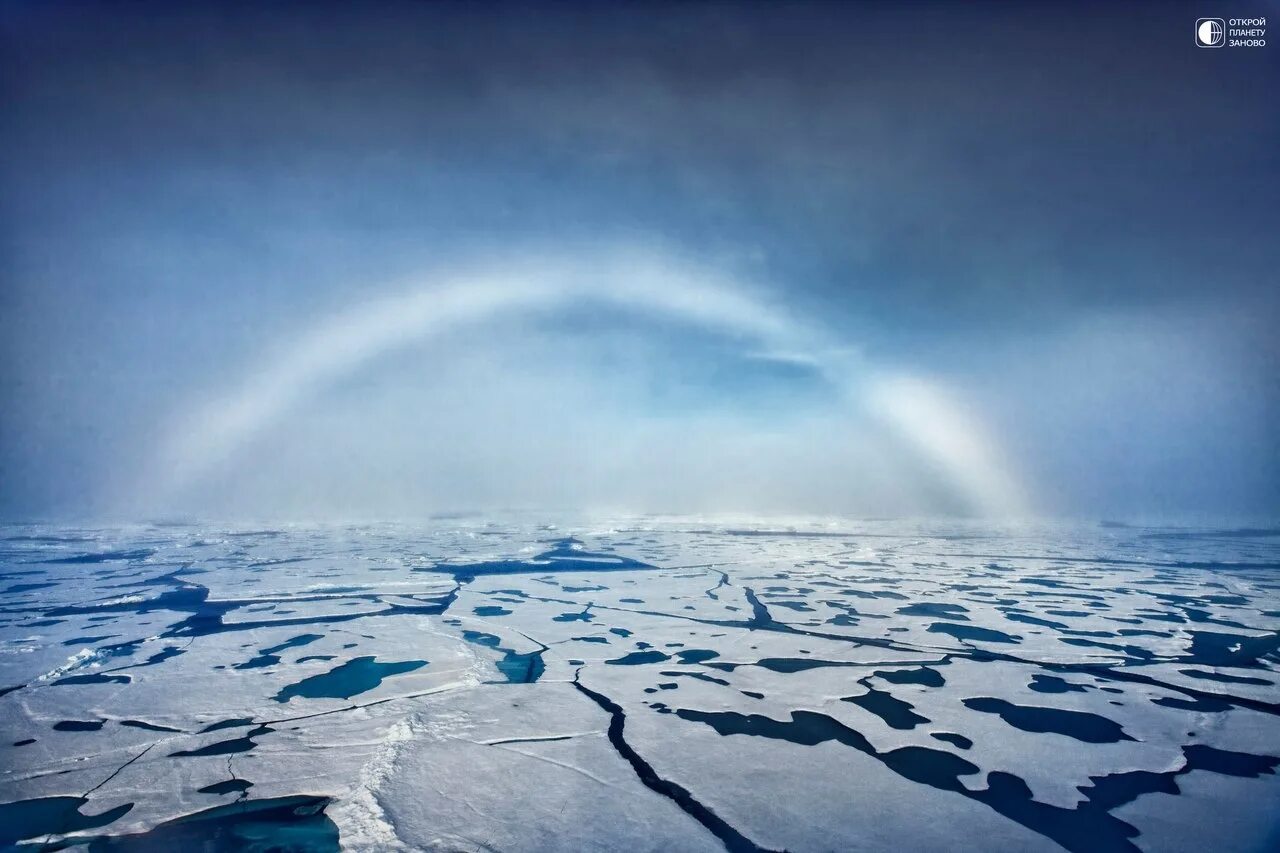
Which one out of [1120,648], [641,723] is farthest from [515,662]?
[1120,648]

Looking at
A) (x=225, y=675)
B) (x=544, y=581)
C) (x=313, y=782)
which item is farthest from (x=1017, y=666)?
(x=544, y=581)

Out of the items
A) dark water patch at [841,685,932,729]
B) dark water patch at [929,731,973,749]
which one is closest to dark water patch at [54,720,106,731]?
dark water patch at [841,685,932,729]

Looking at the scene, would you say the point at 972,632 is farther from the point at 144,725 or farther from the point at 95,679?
the point at 95,679

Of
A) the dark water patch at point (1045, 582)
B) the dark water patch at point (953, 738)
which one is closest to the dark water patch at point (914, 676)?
the dark water patch at point (953, 738)

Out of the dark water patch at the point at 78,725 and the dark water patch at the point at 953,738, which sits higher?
the dark water patch at the point at 953,738

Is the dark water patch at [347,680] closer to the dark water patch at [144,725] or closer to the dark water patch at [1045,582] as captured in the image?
the dark water patch at [144,725]

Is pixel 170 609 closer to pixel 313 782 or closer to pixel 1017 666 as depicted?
pixel 313 782
